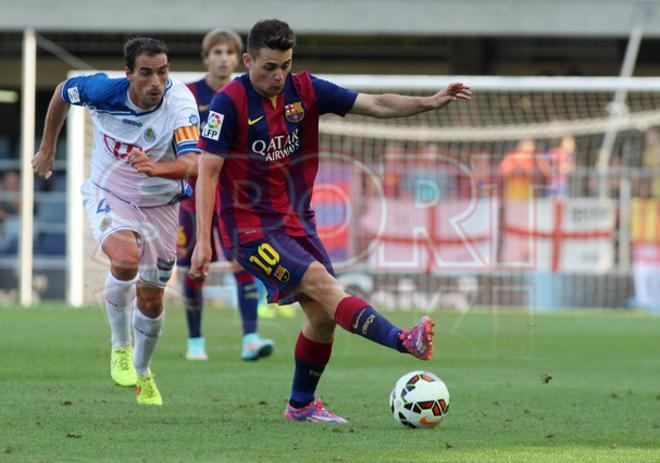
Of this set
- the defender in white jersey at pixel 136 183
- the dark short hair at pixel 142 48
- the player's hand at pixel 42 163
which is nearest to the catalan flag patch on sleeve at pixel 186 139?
the defender in white jersey at pixel 136 183

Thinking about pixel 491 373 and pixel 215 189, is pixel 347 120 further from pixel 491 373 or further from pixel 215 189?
pixel 215 189

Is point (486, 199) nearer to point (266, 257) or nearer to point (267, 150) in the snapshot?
point (267, 150)

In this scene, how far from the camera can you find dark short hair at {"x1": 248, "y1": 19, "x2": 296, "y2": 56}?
19.0 ft

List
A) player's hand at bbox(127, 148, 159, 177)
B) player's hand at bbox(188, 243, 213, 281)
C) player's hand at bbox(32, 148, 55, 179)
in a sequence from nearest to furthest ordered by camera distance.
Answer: player's hand at bbox(188, 243, 213, 281) < player's hand at bbox(127, 148, 159, 177) < player's hand at bbox(32, 148, 55, 179)

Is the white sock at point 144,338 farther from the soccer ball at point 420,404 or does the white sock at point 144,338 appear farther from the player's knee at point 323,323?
the soccer ball at point 420,404

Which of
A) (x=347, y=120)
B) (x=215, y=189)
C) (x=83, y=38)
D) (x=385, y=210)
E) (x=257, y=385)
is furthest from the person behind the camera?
(x=83, y=38)

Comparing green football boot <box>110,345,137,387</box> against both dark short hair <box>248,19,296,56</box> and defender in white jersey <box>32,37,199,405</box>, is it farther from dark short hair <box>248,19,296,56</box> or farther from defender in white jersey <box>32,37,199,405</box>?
dark short hair <box>248,19,296,56</box>

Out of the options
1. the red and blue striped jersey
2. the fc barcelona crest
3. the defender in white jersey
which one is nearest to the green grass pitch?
the defender in white jersey

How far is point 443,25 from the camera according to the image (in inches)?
755

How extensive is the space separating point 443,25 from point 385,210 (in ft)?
13.0

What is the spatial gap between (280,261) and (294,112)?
0.73 metres

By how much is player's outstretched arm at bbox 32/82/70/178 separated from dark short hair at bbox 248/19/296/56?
170 centimetres

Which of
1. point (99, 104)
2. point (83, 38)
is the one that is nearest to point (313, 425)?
point (99, 104)

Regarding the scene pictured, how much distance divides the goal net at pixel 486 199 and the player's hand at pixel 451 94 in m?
9.36
